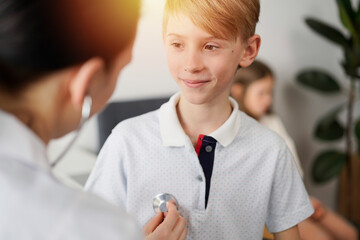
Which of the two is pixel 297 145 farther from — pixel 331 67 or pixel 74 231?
pixel 74 231

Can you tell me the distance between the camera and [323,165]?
1907 mm

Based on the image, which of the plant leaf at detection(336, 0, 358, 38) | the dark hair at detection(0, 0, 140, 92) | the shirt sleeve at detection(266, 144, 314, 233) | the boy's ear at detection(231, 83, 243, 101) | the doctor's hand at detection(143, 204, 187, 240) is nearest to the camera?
the dark hair at detection(0, 0, 140, 92)

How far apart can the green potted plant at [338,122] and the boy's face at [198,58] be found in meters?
1.24

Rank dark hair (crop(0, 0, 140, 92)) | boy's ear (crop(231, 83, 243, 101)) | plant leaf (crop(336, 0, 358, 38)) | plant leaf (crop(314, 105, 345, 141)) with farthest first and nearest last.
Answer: plant leaf (crop(314, 105, 345, 141)) < plant leaf (crop(336, 0, 358, 38)) < boy's ear (crop(231, 83, 243, 101)) < dark hair (crop(0, 0, 140, 92))

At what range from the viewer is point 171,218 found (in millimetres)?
507

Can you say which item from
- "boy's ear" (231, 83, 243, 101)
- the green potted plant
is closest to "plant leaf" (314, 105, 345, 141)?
the green potted plant

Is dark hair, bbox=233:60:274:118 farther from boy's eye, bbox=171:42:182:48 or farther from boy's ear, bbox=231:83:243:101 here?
boy's eye, bbox=171:42:182:48

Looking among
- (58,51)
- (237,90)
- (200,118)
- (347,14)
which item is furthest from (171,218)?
(347,14)

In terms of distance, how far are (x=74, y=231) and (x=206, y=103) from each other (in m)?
0.28

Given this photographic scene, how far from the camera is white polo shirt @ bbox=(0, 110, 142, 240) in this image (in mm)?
331

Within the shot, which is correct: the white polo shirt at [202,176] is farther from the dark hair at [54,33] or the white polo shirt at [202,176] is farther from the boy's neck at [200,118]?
the dark hair at [54,33]

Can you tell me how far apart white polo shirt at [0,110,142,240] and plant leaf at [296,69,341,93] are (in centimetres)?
163

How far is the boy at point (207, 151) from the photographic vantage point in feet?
1.66

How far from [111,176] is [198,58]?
18 cm
